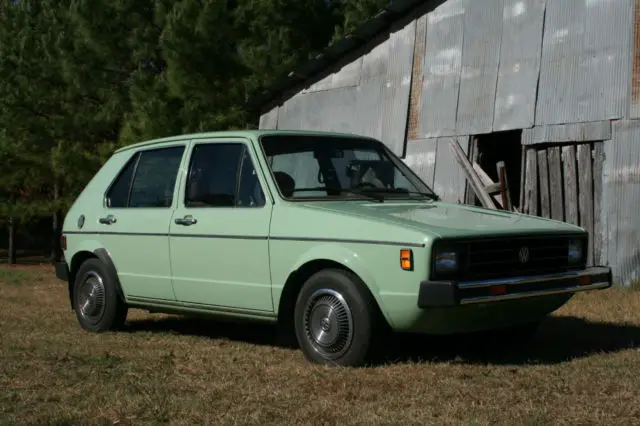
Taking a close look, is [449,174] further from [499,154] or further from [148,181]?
[148,181]

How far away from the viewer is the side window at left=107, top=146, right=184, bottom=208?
7516 mm

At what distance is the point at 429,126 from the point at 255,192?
7.78m

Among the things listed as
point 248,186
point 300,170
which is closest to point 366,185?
point 300,170

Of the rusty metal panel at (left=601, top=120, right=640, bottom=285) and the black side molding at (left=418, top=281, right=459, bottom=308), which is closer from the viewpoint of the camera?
the black side molding at (left=418, top=281, right=459, bottom=308)

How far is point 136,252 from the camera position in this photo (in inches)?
301

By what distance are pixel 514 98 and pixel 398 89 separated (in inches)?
92.6

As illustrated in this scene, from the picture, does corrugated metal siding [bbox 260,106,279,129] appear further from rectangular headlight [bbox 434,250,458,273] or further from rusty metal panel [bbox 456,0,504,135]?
rectangular headlight [bbox 434,250,458,273]

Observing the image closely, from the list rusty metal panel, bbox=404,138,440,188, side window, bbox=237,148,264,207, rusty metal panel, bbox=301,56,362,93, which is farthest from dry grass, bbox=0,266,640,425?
rusty metal panel, bbox=301,56,362,93

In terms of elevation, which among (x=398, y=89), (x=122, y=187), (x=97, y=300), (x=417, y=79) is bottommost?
(x=97, y=300)

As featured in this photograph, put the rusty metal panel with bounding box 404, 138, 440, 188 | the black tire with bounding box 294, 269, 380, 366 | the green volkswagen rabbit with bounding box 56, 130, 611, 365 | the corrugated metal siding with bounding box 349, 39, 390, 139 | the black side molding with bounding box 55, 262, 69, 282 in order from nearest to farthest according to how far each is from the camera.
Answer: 1. the green volkswagen rabbit with bounding box 56, 130, 611, 365
2. the black tire with bounding box 294, 269, 380, 366
3. the black side molding with bounding box 55, 262, 69, 282
4. the rusty metal panel with bounding box 404, 138, 440, 188
5. the corrugated metal siding with bounding box 349, 39, 390, 139

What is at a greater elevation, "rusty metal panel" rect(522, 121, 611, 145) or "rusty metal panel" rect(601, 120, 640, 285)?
"rusty metal panel" rect(522, 121, 611, 145)

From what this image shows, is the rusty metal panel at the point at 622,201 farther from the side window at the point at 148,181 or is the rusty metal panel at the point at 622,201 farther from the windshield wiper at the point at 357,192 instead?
the side window at the point at 148,181

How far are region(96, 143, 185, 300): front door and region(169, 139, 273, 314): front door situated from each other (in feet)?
0.60

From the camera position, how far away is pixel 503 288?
18.7ft
